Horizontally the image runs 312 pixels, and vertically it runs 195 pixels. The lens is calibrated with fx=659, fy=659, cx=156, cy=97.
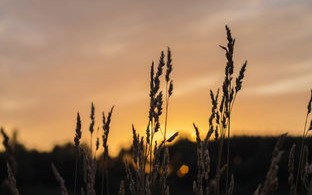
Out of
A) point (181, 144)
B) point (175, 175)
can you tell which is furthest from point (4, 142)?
point (181, 144)

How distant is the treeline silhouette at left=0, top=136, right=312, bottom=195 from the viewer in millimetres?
13430

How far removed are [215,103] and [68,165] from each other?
1172 cm

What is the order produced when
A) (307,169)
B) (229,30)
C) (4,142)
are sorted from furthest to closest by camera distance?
(307,169) < (229,30) < (4,142)

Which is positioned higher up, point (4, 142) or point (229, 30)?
point (229, 30)

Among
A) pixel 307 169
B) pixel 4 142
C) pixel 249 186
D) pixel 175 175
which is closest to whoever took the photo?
pixel 4 142

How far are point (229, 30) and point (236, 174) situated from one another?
1164 centimetres

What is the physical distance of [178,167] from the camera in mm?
15633

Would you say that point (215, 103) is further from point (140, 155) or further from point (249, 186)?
point (249, 186)

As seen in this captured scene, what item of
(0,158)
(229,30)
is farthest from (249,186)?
(229,30)

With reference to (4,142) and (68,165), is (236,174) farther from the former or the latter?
(4,142)

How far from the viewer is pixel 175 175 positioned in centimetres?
1431

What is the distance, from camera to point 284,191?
492 inches

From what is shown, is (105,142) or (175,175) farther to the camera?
(175,175)

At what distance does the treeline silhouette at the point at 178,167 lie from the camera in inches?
529
